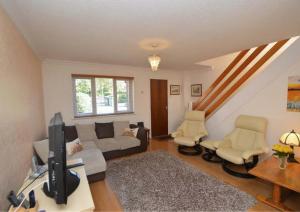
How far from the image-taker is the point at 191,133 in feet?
13.9

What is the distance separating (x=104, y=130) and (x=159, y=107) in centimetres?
207

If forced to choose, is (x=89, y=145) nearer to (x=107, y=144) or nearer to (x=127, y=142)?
(x=107, y=144)

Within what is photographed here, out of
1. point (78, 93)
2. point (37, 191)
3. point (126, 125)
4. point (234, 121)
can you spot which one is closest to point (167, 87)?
point (126, 125)

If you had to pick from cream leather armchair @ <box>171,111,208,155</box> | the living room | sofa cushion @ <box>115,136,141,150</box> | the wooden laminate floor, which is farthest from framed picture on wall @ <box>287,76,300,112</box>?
sofa cushion @ <box>115,136,141,150</box>

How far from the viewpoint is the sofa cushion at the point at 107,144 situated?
3423 mm

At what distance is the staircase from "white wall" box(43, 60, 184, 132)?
42.9 inches

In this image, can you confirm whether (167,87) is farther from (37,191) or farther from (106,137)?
(37,191)

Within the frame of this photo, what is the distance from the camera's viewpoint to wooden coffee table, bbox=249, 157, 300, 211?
190 centimetres

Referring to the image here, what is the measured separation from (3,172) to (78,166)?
2.32ft

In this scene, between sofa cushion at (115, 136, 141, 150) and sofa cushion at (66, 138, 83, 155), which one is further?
sofa cushion at (115, 136, 141, 150)

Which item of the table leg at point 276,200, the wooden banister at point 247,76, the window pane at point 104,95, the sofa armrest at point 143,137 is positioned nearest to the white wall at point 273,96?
the wooden banister at point 247,76

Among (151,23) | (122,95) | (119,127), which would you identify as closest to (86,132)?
(119,127)

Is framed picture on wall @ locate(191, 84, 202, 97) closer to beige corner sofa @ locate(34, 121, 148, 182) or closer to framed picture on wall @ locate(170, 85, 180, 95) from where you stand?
framed picture on wall @ locate(170, 85, 180, 95)

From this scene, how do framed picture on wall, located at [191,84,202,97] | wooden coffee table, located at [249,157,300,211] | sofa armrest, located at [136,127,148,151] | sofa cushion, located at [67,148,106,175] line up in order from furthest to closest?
framed picture on wall, located at [191,84,202,97]
sofa armrest, located at [136,127,148,151]
sofa cushion, located at [67,148,106,175]
wooden coffee table, located at [249,157,300,211]
